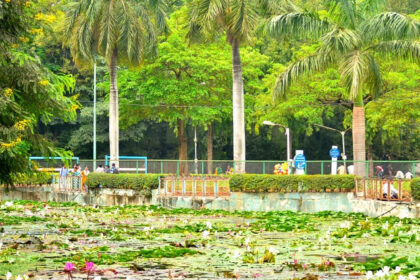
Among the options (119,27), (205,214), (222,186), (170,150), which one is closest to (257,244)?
(205,214)

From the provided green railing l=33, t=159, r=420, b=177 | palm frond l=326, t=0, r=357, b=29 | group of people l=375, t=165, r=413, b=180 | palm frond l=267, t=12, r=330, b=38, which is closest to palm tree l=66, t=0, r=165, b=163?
A: green railing l=33, t=159, r=420, b=177

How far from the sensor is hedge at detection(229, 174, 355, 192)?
31031mm

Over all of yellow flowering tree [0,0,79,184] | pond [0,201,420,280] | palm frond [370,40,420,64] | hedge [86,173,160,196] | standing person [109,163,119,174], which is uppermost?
palm frond [370,40,420,64]

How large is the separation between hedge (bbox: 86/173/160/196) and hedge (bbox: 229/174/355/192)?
528cm

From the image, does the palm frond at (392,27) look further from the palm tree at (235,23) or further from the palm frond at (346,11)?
the palm tree at (235,23)

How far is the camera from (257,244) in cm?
1603

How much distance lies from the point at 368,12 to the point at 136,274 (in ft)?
81.8

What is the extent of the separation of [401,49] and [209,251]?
20.0 meters

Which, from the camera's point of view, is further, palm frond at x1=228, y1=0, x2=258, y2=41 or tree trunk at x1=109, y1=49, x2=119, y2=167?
tree trunk at x1=109, y1=49, x2=119, y2=167

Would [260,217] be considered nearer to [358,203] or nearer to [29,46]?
[358,203]

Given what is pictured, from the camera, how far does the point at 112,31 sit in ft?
143

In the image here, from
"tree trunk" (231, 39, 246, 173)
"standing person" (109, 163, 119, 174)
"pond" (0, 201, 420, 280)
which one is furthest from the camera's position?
"standing person" (109, 163, 119, 174)

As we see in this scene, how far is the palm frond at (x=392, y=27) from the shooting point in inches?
1236

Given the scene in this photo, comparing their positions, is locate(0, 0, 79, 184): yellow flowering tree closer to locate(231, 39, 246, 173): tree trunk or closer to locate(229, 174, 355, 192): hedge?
locate(229, 174, 355, 192): hedge
